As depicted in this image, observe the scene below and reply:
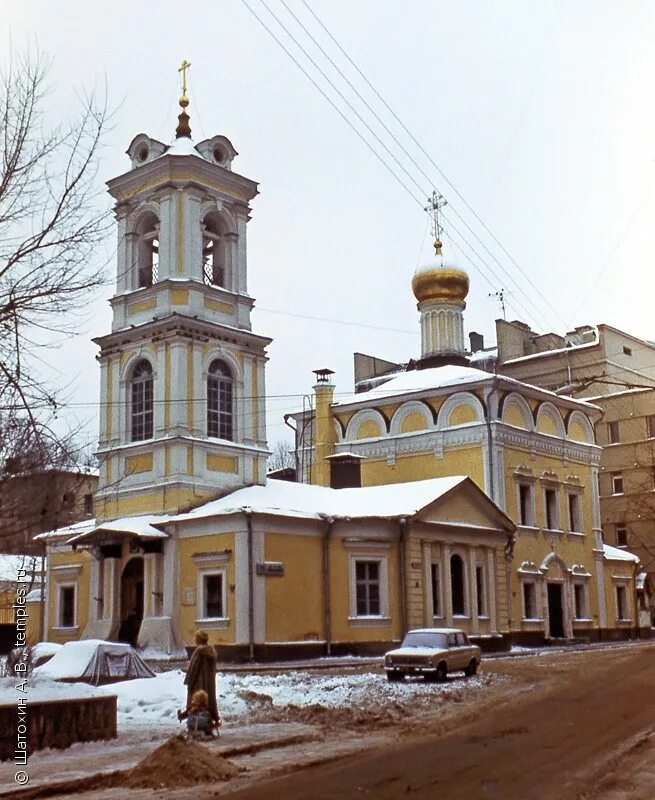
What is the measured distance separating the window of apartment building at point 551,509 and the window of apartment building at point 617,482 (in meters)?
15.0

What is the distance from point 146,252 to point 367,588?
13.3m

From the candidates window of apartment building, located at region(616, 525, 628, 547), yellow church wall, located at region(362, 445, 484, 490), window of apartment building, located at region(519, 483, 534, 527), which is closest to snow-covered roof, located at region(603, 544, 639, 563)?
window of apartment building, located at region(519, 483, 534, 527)

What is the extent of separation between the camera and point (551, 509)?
41906mm

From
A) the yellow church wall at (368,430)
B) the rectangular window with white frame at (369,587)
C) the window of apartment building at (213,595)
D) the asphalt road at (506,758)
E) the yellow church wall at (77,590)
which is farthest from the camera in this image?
the yellow church wall at (368,430)

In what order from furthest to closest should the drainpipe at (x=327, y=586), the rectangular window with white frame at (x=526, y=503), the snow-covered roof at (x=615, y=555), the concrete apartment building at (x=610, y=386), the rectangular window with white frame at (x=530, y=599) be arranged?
the concrete apartment building at (x=610, y=386), the snow-covered roof at (x=615, y=555), the rectangular window with white frame at (x=526, y=503), the rectangular window with white frame at (x=530, y=599), the drainpipe at (x=327, y=586)

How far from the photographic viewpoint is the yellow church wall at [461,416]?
39750mm

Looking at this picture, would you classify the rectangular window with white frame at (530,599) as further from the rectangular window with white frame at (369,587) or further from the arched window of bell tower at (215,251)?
the arched window of bell tower at (215,251)

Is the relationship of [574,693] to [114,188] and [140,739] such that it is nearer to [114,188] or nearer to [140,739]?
[140,739]

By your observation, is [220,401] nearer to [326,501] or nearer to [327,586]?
[326,501]

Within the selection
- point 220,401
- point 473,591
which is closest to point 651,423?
point 473,591

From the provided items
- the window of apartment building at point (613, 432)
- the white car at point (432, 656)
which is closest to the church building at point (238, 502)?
the white car at point (432, 656)

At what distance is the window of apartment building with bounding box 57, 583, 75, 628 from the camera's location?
3466 cm

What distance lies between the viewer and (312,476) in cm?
4506

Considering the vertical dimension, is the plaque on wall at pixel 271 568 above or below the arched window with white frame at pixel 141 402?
below
